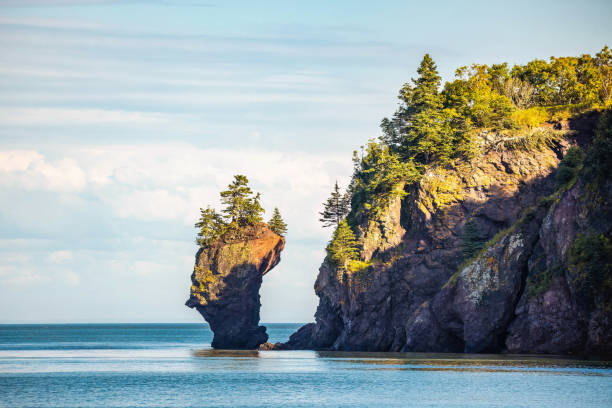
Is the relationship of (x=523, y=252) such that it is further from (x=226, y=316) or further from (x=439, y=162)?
(x=226, y=316)

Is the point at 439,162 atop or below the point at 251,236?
atop

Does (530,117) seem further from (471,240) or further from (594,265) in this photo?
(594,265)

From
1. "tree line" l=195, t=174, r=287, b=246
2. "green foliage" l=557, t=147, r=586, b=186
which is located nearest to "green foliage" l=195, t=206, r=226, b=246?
"tree line" l=195, t=174, r=287, b=246

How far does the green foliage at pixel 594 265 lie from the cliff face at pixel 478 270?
0.84 metres

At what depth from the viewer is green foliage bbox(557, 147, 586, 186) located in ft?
272

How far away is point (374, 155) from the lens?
379ft

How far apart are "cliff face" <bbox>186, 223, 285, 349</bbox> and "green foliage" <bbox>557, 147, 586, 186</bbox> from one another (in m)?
54.5

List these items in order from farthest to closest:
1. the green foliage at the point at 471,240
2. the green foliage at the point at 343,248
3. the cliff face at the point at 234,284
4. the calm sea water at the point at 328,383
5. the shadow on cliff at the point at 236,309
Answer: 1. the cliff face at the point at 234,284
2. the shadow on cliff at the point at 236,309
3. the green foliage at the point at 343,248
4. the green foliage at the point at 471,240
5. the calm sea water at the point at 328,383

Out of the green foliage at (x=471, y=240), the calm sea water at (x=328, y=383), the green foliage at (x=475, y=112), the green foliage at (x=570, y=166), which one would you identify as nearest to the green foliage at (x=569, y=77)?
the green foliage at (x=475, y=112)

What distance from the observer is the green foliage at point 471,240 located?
93.6m

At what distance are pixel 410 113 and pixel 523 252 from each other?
36.0 m

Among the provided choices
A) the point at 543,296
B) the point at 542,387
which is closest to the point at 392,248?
the point at 543,296

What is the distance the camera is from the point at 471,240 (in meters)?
94.9

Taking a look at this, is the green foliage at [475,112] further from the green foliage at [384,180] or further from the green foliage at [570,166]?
the green foliage at [570,166]
